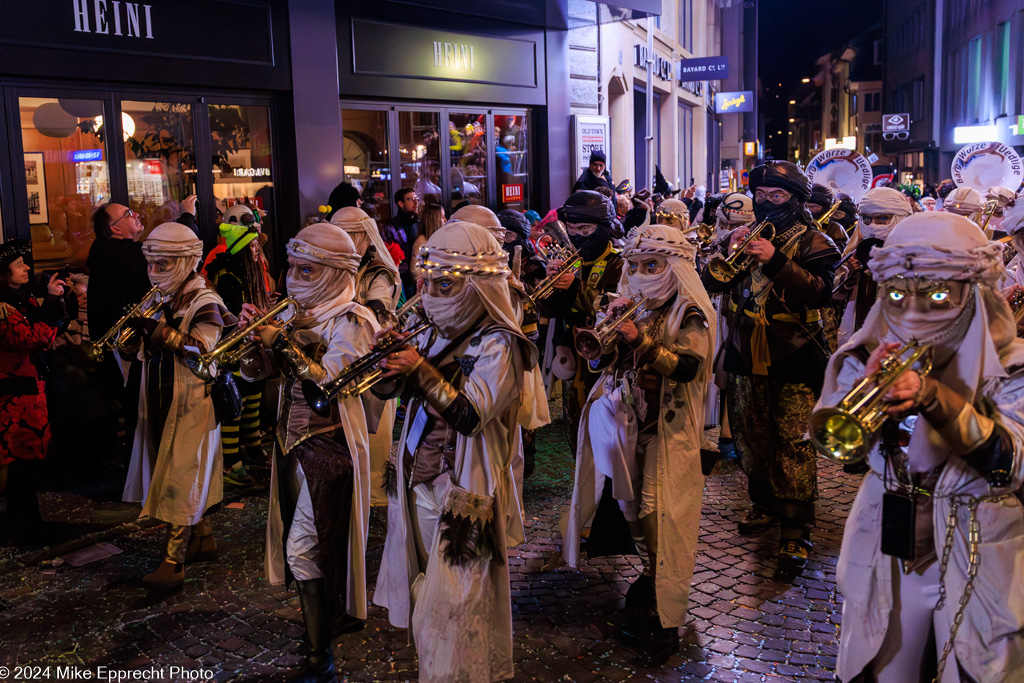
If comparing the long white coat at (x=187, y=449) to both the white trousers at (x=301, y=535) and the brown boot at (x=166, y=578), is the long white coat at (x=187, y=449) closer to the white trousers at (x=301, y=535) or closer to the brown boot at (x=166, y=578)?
the brown boot at (x=166, y=578)

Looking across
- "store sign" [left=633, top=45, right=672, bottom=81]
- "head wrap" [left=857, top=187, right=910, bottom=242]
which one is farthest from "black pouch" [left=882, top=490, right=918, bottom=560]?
"store sign" [left=633, top=45, right=672, bottom=81]

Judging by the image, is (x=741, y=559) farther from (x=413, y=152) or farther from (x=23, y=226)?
(x=413, y=152)

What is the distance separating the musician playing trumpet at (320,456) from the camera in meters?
4.21

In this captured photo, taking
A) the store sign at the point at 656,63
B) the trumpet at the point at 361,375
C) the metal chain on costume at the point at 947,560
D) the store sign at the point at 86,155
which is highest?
the store sign at the point at 656,63

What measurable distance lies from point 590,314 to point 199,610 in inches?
123

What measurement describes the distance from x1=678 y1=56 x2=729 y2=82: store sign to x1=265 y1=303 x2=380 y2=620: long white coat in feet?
68.2

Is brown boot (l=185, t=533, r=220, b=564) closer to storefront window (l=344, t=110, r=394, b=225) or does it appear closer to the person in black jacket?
storefront window (l=344, t=110, r=394, b=225)

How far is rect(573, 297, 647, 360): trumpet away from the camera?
164 inches

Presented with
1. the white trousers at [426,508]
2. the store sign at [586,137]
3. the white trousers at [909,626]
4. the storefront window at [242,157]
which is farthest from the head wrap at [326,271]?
the store sign at [586,137]

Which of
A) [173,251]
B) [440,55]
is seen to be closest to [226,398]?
[173,251]

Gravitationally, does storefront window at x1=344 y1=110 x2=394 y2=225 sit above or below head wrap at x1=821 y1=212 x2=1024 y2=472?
above

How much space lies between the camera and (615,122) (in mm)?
19156

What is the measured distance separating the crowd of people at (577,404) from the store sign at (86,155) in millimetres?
1444

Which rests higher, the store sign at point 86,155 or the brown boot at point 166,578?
the store sign at point 86,155
